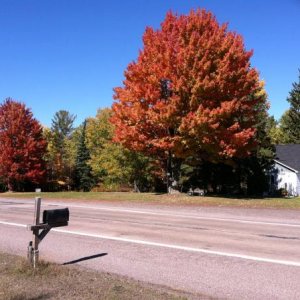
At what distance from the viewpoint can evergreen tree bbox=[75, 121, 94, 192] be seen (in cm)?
6216

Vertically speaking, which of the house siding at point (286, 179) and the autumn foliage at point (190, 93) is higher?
the autumn foliage at point (190, 93)

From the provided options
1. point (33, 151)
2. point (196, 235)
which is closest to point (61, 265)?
point (196, 235)

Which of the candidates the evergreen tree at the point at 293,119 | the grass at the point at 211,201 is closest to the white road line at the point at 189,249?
the grass at the point at 211,201

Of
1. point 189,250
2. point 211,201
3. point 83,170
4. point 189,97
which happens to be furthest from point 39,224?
point 83,170

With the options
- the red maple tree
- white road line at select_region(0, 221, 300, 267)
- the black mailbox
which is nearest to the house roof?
the red maple tree

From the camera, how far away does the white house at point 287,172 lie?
143 feet

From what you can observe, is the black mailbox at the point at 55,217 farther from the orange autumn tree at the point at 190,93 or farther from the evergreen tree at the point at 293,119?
the evergreen tree at the point at 293,119

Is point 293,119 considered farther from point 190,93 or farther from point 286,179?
point 190,93

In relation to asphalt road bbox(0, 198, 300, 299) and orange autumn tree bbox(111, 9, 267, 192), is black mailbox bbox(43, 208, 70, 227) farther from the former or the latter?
orange autumn tree bbox(111, 9, 267, 192)

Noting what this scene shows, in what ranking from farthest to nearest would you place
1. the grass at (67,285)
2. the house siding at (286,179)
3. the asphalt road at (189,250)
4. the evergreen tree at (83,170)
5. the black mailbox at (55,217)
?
the evergreen tree at (83,170), the house siding at (286,179), the black mailbox at (55,217), the asphalt road at (189,250), the grass at (67,285)

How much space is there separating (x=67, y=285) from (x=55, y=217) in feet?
6.50

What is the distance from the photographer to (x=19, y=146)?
49.0 m

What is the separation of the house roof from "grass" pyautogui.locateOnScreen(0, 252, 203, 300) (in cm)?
3850

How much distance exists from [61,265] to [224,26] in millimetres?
22103
